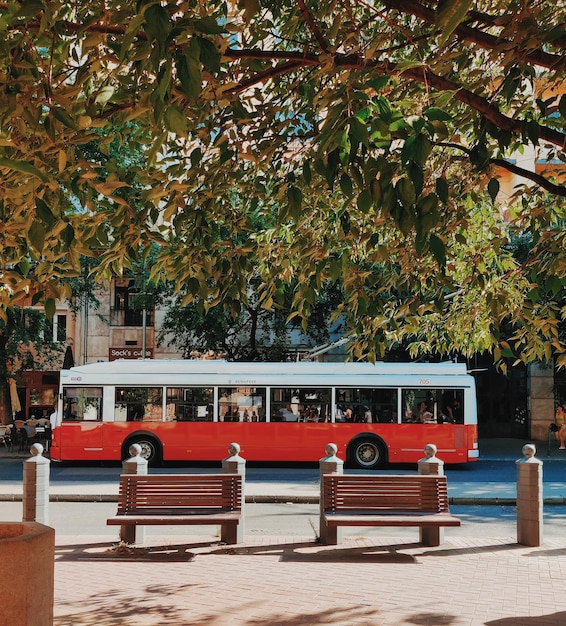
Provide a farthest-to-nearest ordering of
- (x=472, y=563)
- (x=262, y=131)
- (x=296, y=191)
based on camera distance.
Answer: (x=472, y=563), (x=262, y=131), (x=296, y=191)

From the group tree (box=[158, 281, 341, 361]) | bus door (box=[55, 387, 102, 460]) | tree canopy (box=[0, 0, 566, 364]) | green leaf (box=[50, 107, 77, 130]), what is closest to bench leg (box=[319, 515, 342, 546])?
tree canopy (box=[0, 0, 566, 364])

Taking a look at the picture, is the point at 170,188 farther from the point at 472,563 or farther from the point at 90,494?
Answer: the point at 90,494

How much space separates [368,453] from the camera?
20438 mm

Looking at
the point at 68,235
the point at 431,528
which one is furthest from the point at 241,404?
the point at 68,235

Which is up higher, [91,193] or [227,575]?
[91,193]

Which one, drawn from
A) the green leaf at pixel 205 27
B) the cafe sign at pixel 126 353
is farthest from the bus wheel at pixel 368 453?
the green leaf at pixel 205 27

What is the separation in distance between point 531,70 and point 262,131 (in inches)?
84.4

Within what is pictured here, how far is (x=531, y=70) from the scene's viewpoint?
5453 mm

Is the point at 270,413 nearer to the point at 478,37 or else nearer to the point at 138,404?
Result: the point at 138,404

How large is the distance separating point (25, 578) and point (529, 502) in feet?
24.4

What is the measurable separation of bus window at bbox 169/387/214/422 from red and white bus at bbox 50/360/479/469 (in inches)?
1.1

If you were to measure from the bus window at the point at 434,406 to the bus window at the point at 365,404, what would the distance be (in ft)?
1.43

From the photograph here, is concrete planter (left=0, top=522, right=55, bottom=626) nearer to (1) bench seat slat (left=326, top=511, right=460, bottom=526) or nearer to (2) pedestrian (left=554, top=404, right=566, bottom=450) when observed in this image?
(1) bench seat slat (left=326, top=511, right=460, bottom=526)

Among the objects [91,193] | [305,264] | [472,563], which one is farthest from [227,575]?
[91,193]
